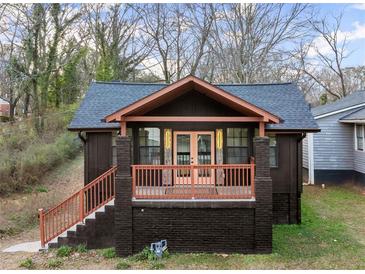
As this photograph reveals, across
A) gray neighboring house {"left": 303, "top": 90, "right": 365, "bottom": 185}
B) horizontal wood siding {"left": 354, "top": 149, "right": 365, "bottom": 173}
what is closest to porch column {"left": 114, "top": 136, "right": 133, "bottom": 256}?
gray neighboring house {"left": 303, "top": 90, "right": 365, "bottom": 185}

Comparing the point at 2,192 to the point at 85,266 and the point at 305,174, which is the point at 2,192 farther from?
the point at 305,174

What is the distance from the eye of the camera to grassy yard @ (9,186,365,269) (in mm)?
7723

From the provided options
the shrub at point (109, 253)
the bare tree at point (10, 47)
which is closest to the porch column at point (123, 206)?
the shrub at point (109, 253)

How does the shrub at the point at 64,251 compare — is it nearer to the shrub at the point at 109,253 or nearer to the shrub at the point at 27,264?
the shrub at the point at 27,264

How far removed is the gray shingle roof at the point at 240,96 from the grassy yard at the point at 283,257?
10.7 feet

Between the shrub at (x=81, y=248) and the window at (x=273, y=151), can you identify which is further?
the window at (x=273, y=151)

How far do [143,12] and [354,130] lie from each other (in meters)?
19.1

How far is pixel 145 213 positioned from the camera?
8508 mm

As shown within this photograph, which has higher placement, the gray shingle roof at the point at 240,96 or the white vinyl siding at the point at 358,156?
the gray shingle roof at the point at 240,96

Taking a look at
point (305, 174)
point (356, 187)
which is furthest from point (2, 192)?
point (356, 187)

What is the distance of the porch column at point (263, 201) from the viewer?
8.34 metres

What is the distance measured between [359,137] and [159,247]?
41.1 feet

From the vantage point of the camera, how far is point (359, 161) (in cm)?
1619

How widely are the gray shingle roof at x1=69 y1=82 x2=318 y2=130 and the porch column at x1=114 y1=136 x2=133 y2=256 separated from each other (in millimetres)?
2310
